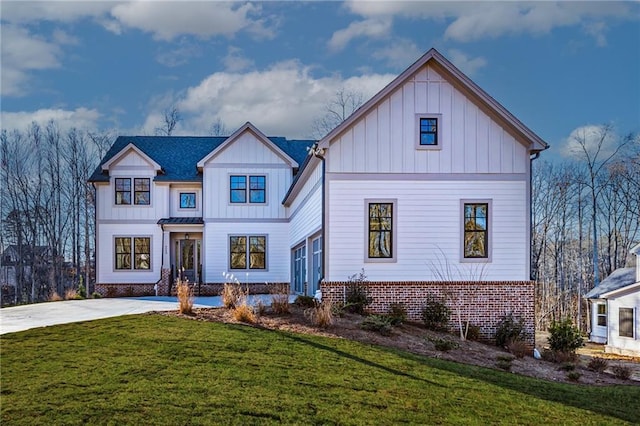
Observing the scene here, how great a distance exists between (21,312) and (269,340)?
10233mm

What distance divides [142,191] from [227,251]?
197 inches

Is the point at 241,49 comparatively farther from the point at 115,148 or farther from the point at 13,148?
the point at 13,148

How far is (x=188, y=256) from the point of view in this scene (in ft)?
92.2

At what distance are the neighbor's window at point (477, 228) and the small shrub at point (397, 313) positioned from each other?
2704mm

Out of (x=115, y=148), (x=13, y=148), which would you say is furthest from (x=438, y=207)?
→ (x=13, y=148)

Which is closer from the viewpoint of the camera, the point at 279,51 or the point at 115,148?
the point at 279,51

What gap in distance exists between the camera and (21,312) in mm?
17891

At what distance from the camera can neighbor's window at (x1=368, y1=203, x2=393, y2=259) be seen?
16.7 m

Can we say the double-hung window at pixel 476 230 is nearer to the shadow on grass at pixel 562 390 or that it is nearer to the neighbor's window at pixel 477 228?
the neighbor's window at pixel 477 228

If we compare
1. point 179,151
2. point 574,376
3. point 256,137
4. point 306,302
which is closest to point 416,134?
point 306,302

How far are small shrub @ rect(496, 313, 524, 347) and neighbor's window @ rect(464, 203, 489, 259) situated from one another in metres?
1.88

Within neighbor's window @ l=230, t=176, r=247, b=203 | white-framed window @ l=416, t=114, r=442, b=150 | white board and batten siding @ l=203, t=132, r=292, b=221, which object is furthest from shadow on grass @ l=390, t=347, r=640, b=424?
neighbor's window @ l=230, t=176, r=247, b=203

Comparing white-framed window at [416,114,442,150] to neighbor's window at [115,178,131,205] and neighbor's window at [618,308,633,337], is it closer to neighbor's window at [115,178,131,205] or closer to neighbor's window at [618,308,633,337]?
neighbor's window at [115,178,131,205]

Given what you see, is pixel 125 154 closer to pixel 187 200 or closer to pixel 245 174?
pixel 187 200
